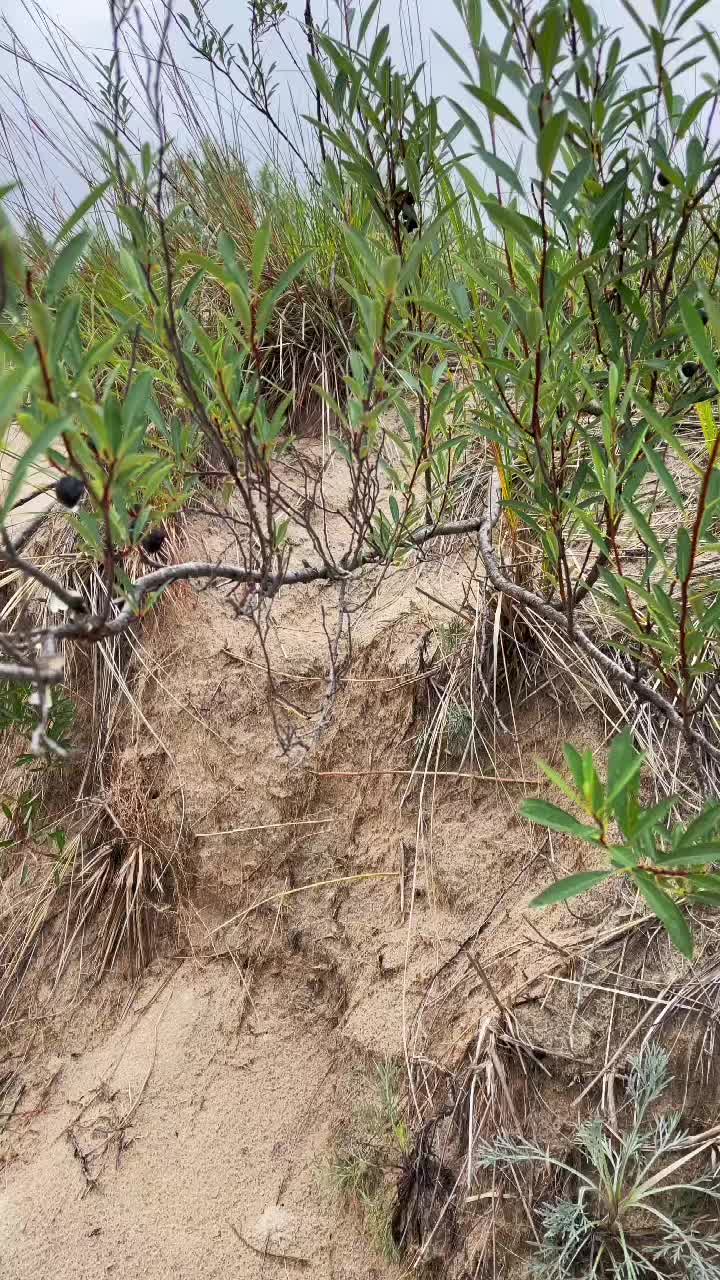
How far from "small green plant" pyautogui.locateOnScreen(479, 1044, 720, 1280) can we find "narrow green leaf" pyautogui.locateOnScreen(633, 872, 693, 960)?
2.67 ft

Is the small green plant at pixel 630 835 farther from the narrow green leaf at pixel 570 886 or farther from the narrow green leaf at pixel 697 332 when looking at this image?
the narrow green leaf at pixel 697 332

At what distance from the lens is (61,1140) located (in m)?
2.17

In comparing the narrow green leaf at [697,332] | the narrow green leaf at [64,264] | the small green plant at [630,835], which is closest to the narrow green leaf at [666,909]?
the small green plant at [630,835]

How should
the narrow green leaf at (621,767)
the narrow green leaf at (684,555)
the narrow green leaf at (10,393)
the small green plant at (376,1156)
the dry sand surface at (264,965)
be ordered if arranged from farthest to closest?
the dry sand surface at (264,965)
the small green plant at (376,1156)
the narrow green leaf at (684,555)
the narrow green leaf at (621,767)
the narrow green leaf at (10,393)

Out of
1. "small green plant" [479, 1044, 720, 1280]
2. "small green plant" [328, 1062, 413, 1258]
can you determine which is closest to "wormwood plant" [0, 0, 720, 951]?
"small green plant" [479, 1044, 720, 1280]

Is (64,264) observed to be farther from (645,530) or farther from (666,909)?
(666,909)

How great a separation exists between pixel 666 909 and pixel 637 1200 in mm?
993

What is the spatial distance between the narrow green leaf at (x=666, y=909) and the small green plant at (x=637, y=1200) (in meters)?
0.81

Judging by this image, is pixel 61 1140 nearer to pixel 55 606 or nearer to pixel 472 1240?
pixel 472 1240

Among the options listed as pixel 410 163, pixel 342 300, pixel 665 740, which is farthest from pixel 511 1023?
pixel 342 300

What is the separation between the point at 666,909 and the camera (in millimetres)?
834

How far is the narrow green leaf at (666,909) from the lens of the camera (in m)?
0.84

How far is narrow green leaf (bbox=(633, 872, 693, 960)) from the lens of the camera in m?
0.84

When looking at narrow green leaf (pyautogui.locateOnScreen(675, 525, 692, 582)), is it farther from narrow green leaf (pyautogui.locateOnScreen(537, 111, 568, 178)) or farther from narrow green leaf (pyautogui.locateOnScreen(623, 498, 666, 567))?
narrow green leaf (pyautogui.locateOnScreen(537, 111, 568, 178))
